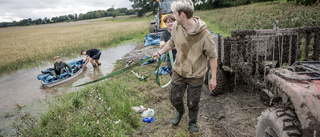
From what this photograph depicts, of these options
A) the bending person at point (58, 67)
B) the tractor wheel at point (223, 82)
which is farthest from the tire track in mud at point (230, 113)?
the bending person at point (58, 67)

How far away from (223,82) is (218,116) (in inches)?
34.5

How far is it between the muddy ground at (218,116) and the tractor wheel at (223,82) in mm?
113

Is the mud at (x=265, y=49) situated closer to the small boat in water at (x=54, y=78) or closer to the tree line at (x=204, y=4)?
the small boat in water at (x=54, y=78)

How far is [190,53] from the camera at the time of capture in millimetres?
2467

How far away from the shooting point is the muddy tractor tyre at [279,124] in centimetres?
152

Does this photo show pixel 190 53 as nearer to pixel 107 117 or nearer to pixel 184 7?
pixel 184 7

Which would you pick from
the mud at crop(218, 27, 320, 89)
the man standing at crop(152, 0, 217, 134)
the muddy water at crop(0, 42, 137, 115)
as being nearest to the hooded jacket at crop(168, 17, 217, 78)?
the man standing at crop(152, 0, 217, 134)

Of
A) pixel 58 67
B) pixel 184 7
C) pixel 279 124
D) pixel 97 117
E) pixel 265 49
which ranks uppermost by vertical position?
pixel 184 7

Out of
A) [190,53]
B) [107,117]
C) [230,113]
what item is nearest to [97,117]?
[107,117]

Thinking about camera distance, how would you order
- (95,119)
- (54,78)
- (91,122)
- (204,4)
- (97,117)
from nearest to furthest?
(97,117), (91,122), (95,119), (54,78), (204,4)

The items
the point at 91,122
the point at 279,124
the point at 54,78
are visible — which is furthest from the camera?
the point at 54,78

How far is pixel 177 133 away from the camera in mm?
3000

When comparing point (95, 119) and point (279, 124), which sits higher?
point (279, 124)

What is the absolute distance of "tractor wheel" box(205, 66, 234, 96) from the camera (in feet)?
12.8
